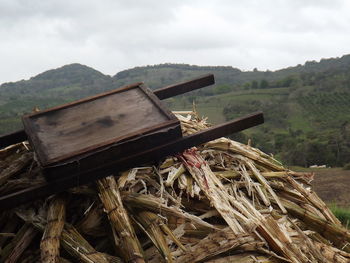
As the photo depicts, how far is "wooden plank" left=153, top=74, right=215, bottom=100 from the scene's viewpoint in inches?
166

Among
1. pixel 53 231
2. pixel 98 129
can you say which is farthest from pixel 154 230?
pixel 98 129

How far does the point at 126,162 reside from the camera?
9.43 ft

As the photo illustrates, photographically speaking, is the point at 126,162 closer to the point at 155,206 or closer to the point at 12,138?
the point at 155,206

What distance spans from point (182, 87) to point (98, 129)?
1.51 m

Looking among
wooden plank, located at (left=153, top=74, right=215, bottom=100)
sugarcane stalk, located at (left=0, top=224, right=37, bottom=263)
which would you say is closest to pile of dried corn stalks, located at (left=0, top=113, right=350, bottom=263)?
sugarcane stalk, located at (left=0, top=224, right=37, bottom=263)

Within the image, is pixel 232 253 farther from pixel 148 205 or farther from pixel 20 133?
pixel 20 133

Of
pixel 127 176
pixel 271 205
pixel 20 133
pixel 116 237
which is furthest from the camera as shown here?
pixel 20 133

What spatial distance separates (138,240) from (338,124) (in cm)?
9024

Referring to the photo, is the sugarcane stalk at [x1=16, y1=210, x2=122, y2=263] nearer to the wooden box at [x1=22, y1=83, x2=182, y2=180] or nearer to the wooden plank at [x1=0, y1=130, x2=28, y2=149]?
the wooden box at [x1=22, y1=83, x2=182, y2=180]

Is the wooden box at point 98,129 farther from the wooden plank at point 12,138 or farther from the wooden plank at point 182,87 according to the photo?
the wooden plank at point 182,87

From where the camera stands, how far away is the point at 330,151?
2181 inches

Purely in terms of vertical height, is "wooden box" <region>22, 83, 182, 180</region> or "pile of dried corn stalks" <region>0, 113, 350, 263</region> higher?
"wooden box" <region>22, 83, 182, 180</region>

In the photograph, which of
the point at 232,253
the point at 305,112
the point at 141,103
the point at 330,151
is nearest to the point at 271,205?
the point at 232,253

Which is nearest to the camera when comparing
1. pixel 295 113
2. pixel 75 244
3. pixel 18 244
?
pixel 75 244
